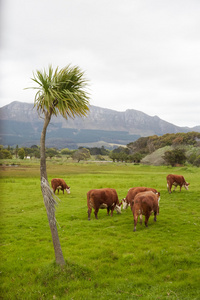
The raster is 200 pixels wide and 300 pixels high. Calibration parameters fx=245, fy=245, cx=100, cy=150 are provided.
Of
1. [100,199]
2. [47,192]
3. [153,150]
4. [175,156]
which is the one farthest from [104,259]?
[153,150]

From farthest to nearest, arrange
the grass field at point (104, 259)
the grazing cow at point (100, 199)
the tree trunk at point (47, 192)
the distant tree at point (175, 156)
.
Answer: the distant tree at point (175, 156) → the grazing cow at point (100, 199) → the tree trunk at point (47, 192) → the grass field at point (104, 259)

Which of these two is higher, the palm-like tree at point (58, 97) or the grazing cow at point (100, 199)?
the palm-like tree at point (58, 97)

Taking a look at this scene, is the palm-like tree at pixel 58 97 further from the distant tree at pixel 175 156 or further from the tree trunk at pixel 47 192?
the distant tree at pixel 175 156

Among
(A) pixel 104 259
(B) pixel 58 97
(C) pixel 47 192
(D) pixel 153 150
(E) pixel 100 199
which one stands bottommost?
(A) pixel 104 259

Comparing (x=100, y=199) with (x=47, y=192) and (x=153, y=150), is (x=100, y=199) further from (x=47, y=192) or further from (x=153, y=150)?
(x=153, y=150)

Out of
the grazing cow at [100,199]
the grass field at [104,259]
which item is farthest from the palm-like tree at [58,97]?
the grazing cow at [100,199]

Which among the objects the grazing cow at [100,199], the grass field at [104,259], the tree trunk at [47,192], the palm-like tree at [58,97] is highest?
the palm-like tree at [58,97]

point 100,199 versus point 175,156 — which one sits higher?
point 175,156

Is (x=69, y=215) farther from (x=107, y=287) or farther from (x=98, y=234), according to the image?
(x=107, y=287)

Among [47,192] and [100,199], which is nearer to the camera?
[47,192]

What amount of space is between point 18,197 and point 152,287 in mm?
21654

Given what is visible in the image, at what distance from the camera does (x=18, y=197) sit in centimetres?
2764

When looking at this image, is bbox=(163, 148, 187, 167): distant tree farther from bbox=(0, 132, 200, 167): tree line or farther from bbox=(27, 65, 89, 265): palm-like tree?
bbox=(27, 65, 89, 265): palm-like tree

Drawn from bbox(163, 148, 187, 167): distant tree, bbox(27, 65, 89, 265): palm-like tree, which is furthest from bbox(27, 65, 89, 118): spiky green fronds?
bbox(163, 148, 187, 167): distant tree
